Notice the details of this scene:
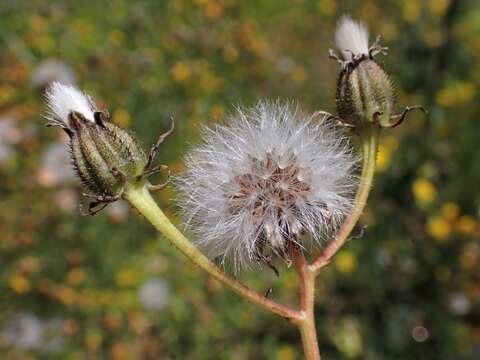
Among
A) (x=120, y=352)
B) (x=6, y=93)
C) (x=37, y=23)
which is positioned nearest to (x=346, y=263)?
(x=120, y=352)

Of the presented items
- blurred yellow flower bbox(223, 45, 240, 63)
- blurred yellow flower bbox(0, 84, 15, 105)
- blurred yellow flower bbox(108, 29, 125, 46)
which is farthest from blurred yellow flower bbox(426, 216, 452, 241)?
blurred yellow flower bbox(0, 84, 15, 105)

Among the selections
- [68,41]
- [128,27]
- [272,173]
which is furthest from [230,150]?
[68,41]

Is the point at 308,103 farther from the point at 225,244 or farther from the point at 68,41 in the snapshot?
the point at 225,244

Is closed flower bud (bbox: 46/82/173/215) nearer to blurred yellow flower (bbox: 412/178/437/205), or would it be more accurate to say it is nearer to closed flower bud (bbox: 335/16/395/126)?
closed flower bud (bbox: 335/16/395/126)

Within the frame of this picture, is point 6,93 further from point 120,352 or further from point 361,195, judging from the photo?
point 361,195

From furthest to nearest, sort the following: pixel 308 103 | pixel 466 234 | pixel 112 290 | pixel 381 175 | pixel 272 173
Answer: pixel 308 103
pixel 112 290
pixel 381 175
pixel 466 234
pixel 272 173

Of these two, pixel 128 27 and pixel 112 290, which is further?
pixel 128 27
